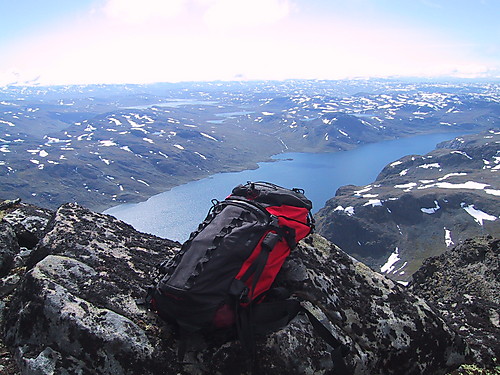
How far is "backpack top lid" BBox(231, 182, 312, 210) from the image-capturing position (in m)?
6.63

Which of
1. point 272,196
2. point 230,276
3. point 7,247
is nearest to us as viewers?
point 230,276

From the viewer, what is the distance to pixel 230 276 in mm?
4938

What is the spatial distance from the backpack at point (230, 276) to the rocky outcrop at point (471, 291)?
4.17 meters

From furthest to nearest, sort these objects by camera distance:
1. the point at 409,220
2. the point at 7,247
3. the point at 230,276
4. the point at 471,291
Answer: the point at 409,220
the point at 471,291
the point at 7,247
the point at 230,276

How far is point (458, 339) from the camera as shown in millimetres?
6559

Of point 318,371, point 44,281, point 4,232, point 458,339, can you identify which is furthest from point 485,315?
point 4,232

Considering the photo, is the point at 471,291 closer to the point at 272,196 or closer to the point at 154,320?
the point at 272,196

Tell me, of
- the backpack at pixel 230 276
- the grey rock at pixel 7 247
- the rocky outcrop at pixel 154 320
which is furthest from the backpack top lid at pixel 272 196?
the grey rock at pixel 7 247

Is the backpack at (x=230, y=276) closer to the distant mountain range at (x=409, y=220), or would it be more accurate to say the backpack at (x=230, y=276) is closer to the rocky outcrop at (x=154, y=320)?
the rocky outcrop at (x=154, y=320)

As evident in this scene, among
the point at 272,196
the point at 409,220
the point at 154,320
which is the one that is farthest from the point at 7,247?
the point at 409,220

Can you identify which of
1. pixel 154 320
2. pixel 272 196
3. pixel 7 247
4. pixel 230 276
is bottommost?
pixel 7 247

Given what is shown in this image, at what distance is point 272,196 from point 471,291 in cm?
754

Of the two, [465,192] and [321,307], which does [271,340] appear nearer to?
[321,307]

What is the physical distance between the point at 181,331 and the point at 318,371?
1.98 metres
